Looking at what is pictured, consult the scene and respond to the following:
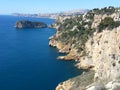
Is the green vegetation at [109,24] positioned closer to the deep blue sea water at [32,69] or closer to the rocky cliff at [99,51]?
the rocky cliff at [99,51]

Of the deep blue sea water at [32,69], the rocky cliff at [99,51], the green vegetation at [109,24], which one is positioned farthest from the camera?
the deep blue sea water at [32,69]

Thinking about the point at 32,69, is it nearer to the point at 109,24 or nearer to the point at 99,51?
the point at 109,24

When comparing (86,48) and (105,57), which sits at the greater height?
(105,57)

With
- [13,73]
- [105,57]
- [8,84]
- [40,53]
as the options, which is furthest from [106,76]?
[40,53]

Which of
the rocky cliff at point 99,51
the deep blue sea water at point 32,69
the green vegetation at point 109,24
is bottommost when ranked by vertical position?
the deep blue sea water at point 32,69

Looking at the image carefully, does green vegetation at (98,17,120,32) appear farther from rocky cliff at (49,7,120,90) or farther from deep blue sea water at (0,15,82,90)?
deep blue sea water at (0,15,82,90)

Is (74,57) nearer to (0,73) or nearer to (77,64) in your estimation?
(77,64)

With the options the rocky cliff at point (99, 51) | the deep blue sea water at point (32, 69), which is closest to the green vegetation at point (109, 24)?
the rocky cliff at point (99, 51)

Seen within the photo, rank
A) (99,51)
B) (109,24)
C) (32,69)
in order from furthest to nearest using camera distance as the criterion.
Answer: (32,69)
(109,24)
(99,51)

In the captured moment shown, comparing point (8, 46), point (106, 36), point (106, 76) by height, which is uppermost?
point (106, 36)

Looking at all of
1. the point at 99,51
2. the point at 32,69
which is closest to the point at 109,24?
the point at 99,51

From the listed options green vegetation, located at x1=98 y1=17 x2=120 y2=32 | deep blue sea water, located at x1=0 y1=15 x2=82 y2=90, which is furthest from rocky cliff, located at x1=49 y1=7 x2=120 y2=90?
deep blue sea water, located at x1=0 y1=15 x2=82 y2=90
